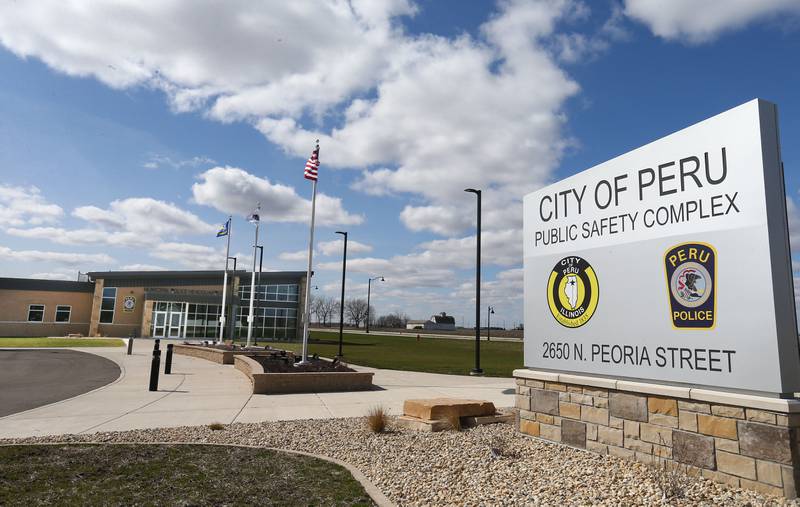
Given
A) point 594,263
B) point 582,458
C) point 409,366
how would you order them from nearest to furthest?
point 582,458 < point 594,263 < point 409,366

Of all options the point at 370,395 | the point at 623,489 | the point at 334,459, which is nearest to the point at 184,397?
the point at 370,395

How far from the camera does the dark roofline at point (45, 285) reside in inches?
1918

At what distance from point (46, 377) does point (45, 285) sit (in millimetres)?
41608

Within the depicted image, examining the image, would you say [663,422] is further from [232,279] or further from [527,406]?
[232,279]

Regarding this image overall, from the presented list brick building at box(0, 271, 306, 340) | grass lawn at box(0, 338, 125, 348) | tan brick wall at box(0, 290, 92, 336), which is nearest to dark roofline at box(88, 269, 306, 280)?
brick building at box(0, 271, 306, 340)

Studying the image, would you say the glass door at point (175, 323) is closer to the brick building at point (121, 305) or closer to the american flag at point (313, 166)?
the brick building at point (121, 305)

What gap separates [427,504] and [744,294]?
3.92m

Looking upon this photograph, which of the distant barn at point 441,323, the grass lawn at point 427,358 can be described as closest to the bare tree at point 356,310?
the distant barn at point 441,323

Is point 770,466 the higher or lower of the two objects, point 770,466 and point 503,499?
the higher

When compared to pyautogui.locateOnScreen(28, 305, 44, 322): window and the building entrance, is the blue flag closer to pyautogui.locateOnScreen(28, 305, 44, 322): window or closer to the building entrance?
the building entrance

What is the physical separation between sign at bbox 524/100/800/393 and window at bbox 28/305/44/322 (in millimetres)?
56108

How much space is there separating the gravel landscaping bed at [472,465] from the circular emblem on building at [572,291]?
6.10 ft

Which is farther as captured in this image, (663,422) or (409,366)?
(409,366)

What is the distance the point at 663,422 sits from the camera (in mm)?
5801
